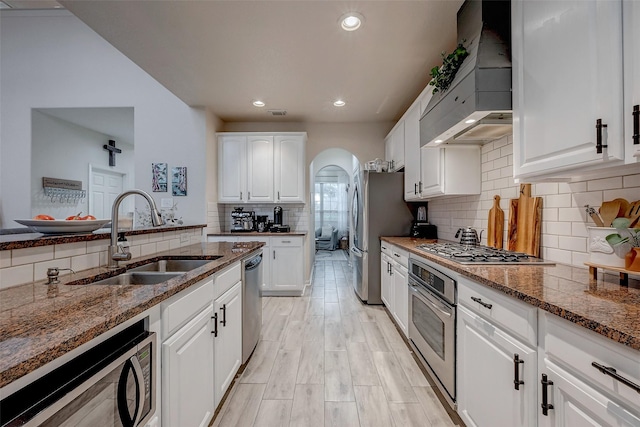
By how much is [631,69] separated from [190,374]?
6.59 ft

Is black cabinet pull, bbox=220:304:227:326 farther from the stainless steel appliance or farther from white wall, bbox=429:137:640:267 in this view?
white wall, bbox=429:137:640:267

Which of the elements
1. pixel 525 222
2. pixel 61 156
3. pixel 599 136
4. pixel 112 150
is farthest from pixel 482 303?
pixel 112 150

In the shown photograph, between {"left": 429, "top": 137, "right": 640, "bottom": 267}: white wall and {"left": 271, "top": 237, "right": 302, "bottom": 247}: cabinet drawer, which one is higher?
{"left": 429, "top": 137, "right": 640, "bottom": 267}: white wall

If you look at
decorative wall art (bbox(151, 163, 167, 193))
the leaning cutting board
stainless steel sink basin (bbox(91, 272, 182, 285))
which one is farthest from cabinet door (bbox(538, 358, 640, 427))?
decorative wall art (bbox(151, 163, 167, 193))

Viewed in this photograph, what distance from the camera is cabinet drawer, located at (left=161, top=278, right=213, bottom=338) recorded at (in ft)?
3.59

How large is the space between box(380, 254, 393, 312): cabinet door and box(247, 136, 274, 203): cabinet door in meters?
1.92

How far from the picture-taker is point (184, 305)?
123 centimetres

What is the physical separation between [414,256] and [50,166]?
5.30m

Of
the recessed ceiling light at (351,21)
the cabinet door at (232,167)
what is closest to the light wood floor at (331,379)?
the cabinet door at (232,167)

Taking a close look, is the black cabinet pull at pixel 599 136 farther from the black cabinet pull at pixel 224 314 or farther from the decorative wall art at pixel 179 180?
the decorative wall art at pixel 179 180

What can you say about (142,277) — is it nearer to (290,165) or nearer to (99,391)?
(99,391)

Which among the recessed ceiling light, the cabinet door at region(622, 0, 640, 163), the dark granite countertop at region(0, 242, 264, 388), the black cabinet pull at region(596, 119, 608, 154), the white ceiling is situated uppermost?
the white ceiling

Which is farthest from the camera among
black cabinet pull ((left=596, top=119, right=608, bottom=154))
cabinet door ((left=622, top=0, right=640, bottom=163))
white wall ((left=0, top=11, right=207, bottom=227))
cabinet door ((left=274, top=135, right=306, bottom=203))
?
cabinet door ((left=274, top=135, right=306, bottom=203))

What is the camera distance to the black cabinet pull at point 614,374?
2.16 feet
